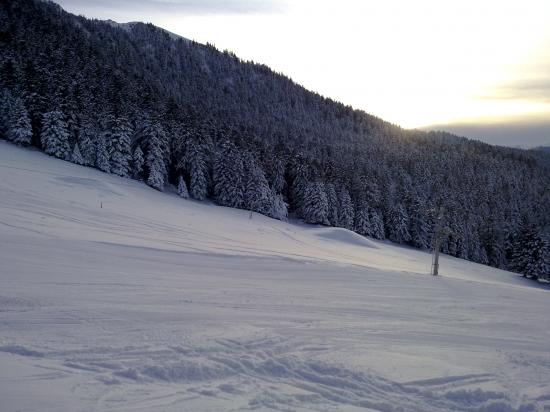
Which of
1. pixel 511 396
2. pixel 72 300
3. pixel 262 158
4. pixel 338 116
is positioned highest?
pixel 338 116

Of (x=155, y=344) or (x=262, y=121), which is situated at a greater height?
(x=262, y=121)

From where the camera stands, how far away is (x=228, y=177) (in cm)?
5666

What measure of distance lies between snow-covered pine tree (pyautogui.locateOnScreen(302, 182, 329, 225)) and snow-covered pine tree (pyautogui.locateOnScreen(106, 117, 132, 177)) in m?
26.8

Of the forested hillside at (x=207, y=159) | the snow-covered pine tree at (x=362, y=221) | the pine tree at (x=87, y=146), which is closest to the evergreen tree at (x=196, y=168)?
the forested hillside at (x=207, y=159)

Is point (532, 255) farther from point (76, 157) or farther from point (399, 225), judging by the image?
point (76, 157)

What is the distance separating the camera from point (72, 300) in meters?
10.8

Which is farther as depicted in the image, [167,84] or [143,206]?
→ [167,84]

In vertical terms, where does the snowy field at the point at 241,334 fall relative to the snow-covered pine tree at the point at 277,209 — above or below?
below

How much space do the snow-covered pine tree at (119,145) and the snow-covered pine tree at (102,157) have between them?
0.71m

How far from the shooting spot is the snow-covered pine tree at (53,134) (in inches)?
1848

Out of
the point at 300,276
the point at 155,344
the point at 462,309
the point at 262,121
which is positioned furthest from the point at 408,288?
the point at 262,121

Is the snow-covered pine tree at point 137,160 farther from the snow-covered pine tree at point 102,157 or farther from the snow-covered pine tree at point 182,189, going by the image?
the snow-covered pine tree at point 182,189

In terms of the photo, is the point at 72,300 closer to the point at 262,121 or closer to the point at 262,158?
the point at 262,158

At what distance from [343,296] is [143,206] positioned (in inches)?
1043
